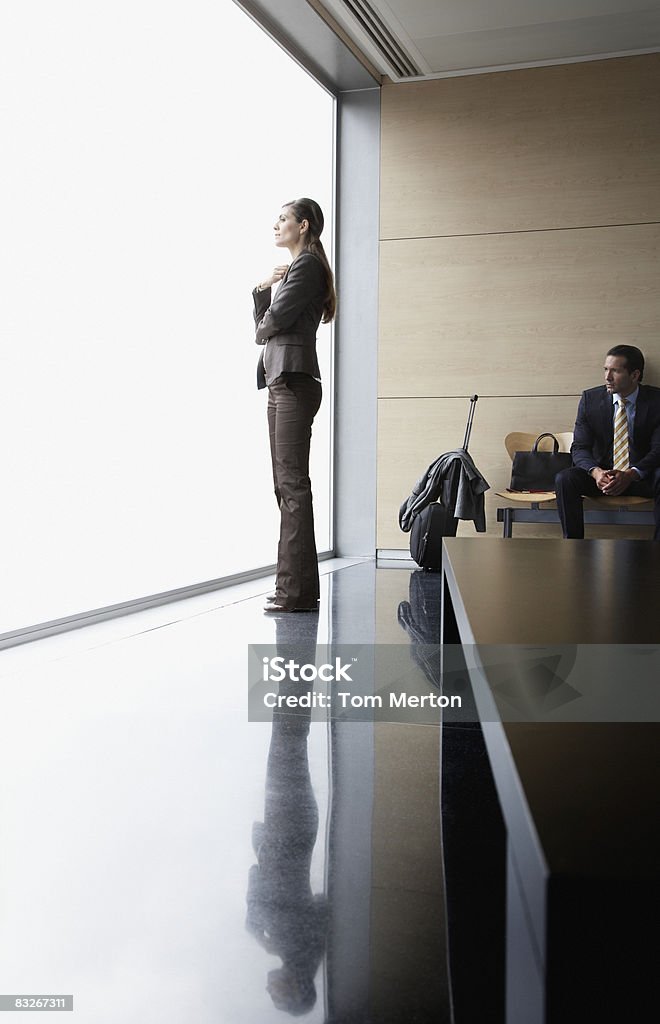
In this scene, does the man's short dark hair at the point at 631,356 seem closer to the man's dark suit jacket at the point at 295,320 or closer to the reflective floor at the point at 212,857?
the man's dark suit jacket at the point at 295,320

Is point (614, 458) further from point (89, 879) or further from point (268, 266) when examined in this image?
point (89, 879)

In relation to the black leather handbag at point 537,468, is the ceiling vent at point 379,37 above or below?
above

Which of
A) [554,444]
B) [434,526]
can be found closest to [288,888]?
[434,526]

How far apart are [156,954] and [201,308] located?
4.09 m

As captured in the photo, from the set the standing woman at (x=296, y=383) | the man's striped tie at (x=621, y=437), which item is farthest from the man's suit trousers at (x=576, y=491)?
the standing woman at (x=296, y=383)

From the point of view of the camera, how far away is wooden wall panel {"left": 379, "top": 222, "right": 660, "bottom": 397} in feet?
21.2

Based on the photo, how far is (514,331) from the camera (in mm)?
6668

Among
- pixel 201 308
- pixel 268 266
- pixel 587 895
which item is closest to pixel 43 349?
pixel 201 308

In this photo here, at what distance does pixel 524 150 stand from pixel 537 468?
2171 mm

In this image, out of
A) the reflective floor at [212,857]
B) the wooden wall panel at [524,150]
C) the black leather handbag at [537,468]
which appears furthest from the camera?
the wooden wall panel at [524,150]

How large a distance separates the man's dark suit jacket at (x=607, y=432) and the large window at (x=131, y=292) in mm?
1949

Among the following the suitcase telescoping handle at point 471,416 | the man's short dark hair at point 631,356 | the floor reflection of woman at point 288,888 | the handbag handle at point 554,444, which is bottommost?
the floor reflection of woman at point 288,888

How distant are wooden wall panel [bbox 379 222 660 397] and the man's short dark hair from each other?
1.36 ft

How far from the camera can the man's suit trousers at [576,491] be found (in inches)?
226
